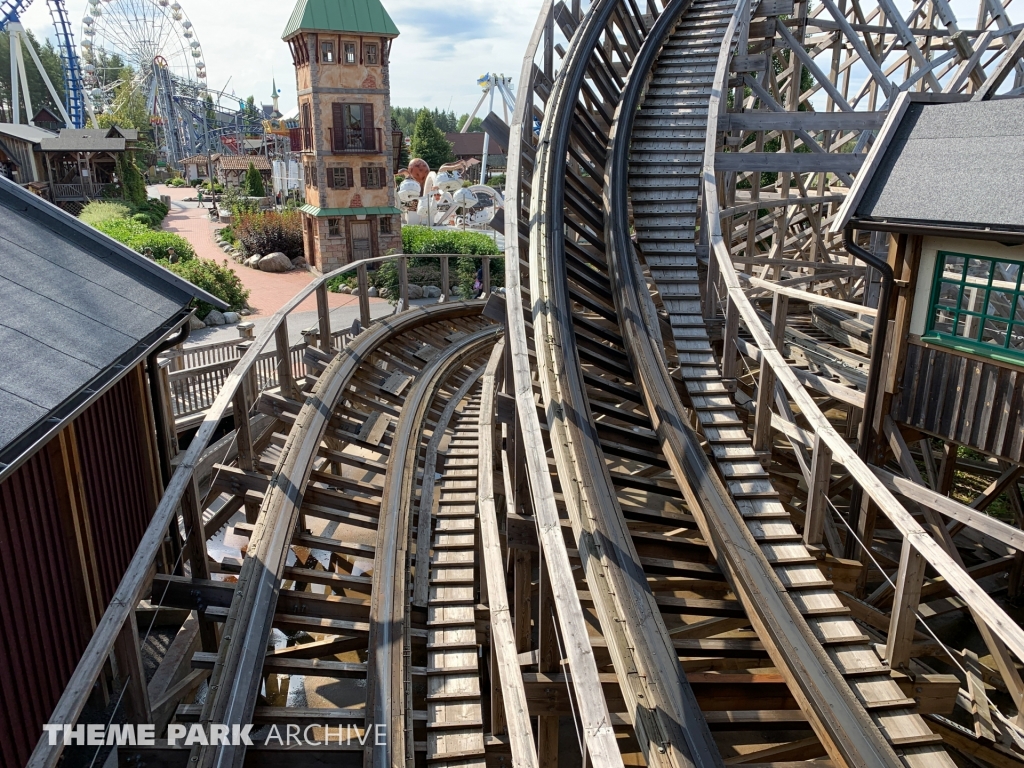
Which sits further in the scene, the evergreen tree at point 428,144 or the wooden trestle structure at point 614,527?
the evergreen tree at point 428,144

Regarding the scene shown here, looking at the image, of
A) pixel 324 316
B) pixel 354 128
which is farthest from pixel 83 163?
pixel 324 316

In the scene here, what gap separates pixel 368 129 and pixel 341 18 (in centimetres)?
384

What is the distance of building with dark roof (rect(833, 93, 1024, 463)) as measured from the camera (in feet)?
18.3

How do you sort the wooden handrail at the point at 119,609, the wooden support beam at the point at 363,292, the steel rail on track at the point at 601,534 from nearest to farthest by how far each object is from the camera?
the wooden handrail at the point at 119,609 → the steel rail on track at the point at 601,534 → the wooden support beam at the point at 363,292

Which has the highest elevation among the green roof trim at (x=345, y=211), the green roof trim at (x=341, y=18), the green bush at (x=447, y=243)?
the green roof trim at (x=341, y=18)

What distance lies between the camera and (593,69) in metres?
11.2

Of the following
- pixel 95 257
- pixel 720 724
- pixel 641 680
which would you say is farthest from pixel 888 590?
pixel 95 257

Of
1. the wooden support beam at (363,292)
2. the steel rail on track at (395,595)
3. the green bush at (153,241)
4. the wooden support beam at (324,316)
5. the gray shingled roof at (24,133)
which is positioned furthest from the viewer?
the gray shingled roof at (24,133)

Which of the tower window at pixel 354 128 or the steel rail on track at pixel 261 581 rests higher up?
the tower window at pixel 354 128

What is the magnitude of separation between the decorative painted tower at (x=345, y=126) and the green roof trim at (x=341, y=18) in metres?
0.04

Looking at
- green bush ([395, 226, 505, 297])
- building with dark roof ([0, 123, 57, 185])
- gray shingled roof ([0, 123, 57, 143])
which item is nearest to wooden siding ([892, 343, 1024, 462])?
green bush ([395, 226, 505, 297])

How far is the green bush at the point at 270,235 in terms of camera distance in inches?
1196

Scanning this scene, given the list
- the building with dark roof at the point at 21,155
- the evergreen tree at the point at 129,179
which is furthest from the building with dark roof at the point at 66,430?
the evergreen tree at the point at 129,179

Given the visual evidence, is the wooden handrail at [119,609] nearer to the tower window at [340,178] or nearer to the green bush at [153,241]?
the green bush at [153,241]
